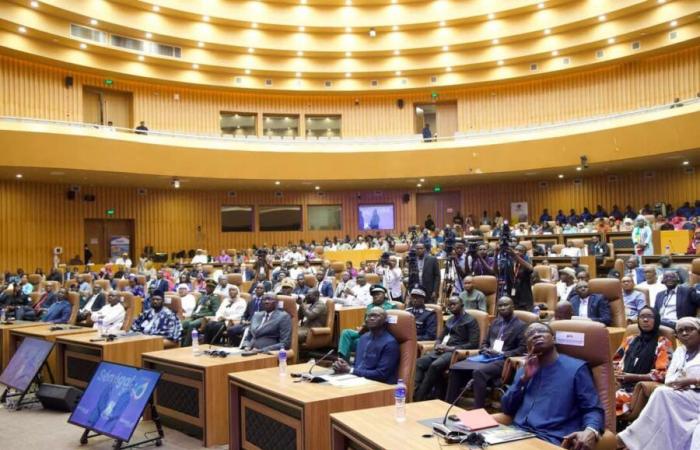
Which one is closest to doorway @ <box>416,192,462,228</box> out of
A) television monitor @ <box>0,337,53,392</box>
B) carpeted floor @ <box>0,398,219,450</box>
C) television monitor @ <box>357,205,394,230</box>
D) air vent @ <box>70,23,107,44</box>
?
television monitor @ <box>357,205,394,230</box>

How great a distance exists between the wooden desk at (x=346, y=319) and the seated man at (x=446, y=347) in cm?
236

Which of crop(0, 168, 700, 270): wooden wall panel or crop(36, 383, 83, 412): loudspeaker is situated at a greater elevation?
crop(0, 168, 700, 270): wooden wall panel

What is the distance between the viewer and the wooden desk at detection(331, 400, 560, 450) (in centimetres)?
282

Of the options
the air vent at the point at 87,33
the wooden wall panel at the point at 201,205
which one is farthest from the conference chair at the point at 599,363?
the air vent at the point at 87,33

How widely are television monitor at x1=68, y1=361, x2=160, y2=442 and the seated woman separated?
3.64 meters

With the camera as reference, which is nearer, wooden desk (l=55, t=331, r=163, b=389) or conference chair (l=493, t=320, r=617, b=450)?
conference chair (l=493, t=320, r=617, b=450)

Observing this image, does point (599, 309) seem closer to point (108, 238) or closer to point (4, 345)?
point (4, 345)

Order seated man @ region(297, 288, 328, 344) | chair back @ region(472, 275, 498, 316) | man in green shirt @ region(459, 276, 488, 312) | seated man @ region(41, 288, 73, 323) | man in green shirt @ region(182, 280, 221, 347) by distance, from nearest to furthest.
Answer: man in green shirt @ region(459, 276, 488, 312)
chair back @ region(472, 275, 498, 316)
seated man @ region(297, 288, 328, 344)
man in green shirt @ region(182, 280, 221, 347)
seated man @ region(41, 288, 73, 323)

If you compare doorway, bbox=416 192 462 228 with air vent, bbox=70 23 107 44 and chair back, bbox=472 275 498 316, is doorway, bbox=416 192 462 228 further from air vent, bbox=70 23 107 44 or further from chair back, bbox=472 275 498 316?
chair back, bbox=472 275 498 316

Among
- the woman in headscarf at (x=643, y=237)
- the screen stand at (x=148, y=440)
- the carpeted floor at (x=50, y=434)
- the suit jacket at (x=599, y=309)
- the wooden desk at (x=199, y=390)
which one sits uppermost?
the woman in headscarf at (x=643, y=237)

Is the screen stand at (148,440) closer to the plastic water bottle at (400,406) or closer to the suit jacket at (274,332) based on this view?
the suit jacket at (274,332)

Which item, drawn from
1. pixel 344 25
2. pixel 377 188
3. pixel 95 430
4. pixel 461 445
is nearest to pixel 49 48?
pixel 344 25

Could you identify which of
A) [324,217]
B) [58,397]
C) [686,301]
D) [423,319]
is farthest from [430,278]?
[324,217]

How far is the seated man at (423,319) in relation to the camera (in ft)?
20.8
